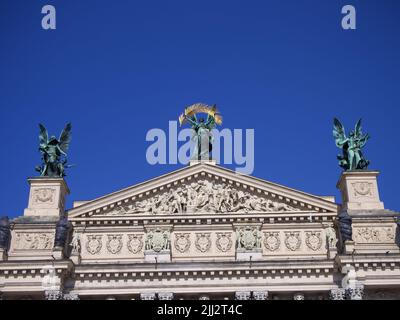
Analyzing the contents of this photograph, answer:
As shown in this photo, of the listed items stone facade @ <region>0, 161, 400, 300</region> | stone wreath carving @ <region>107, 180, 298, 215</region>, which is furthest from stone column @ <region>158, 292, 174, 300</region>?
stone wreath carving @ <region>107, 180, 298, 215</region>

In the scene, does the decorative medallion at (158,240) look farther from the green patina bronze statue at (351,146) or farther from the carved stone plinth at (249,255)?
the green patina bronze statue at (351,146)

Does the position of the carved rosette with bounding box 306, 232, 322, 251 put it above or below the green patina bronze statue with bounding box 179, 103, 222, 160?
below

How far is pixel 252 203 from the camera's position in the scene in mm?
31656

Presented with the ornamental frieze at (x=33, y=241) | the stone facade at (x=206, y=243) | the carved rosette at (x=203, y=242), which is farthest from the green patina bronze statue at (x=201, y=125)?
the ornamental frieze at (x=33, y=241)

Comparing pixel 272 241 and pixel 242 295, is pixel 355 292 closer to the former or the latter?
pixel 272 241

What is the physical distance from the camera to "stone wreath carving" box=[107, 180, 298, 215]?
31531 millimetres

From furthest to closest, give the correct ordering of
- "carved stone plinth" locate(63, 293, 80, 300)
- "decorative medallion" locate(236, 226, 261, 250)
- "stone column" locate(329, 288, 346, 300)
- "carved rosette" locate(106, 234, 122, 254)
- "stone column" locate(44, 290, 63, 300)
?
"carved rosette" locate(106, 234, 122, 254) → "decorative medallion" locate(236, 226, 261, 250) → "carved stone plinth" locate(63, 293, 80, 300) → "stone column" locate(329, 288, 346, 300) → "stone column" locate(44, 290, 63, 300)

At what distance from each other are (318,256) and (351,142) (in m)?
7.39

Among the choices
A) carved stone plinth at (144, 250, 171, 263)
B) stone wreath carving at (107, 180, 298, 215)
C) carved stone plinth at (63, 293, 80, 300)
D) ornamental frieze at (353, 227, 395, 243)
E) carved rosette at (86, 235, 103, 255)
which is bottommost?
carved stone plinth at (63, 293, 80, 300)

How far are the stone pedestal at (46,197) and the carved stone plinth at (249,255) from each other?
9878mm

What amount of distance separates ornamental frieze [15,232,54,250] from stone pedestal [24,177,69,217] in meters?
1.30

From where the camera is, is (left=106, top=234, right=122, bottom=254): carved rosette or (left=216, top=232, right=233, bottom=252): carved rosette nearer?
(left=216, top=232, right=233, bottom=252): carved rosette

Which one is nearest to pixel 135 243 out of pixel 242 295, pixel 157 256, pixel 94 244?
pixel 157 256

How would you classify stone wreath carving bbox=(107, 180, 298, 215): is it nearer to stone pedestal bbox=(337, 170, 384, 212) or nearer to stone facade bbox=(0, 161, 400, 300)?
stone facade bbox=(0, 161, 400, 300)
